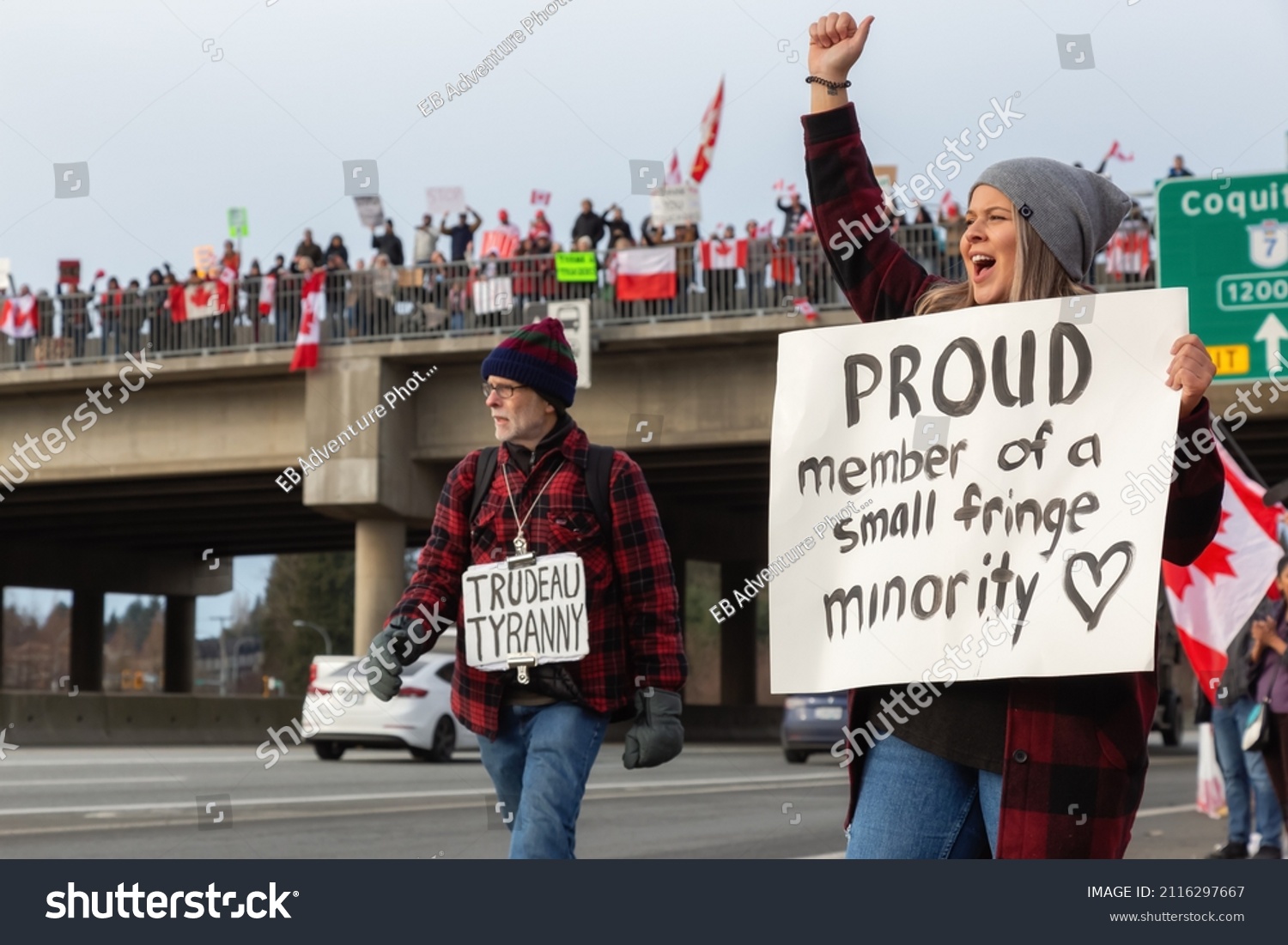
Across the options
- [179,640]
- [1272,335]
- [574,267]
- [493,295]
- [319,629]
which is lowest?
[319,629]

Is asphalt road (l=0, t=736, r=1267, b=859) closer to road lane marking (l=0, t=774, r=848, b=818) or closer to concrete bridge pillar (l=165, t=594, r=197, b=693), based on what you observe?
road lane marking (l=0, t=774, r=848, b=818)

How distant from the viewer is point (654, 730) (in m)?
5.09

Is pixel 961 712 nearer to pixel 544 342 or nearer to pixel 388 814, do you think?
pixel 544 342

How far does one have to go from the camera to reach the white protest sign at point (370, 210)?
96.4ft

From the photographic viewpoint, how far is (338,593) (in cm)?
10138

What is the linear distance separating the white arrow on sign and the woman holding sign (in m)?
10.1

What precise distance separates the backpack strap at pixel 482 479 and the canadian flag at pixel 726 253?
23234 millimetres

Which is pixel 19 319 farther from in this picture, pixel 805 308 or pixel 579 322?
pixel 805 308

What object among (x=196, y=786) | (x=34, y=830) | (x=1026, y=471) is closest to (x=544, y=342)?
(x=1026, y=471)

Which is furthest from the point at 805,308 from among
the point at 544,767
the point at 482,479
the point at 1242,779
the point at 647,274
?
the point at 544,767

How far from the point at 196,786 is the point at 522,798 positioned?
13.0 meters

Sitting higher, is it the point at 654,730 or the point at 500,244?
the point at 500,244

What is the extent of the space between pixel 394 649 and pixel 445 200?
977 inches

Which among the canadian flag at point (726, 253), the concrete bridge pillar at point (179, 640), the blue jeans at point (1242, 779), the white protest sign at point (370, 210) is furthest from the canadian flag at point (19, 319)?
the concrete bridge pillar at point (179, 640)
